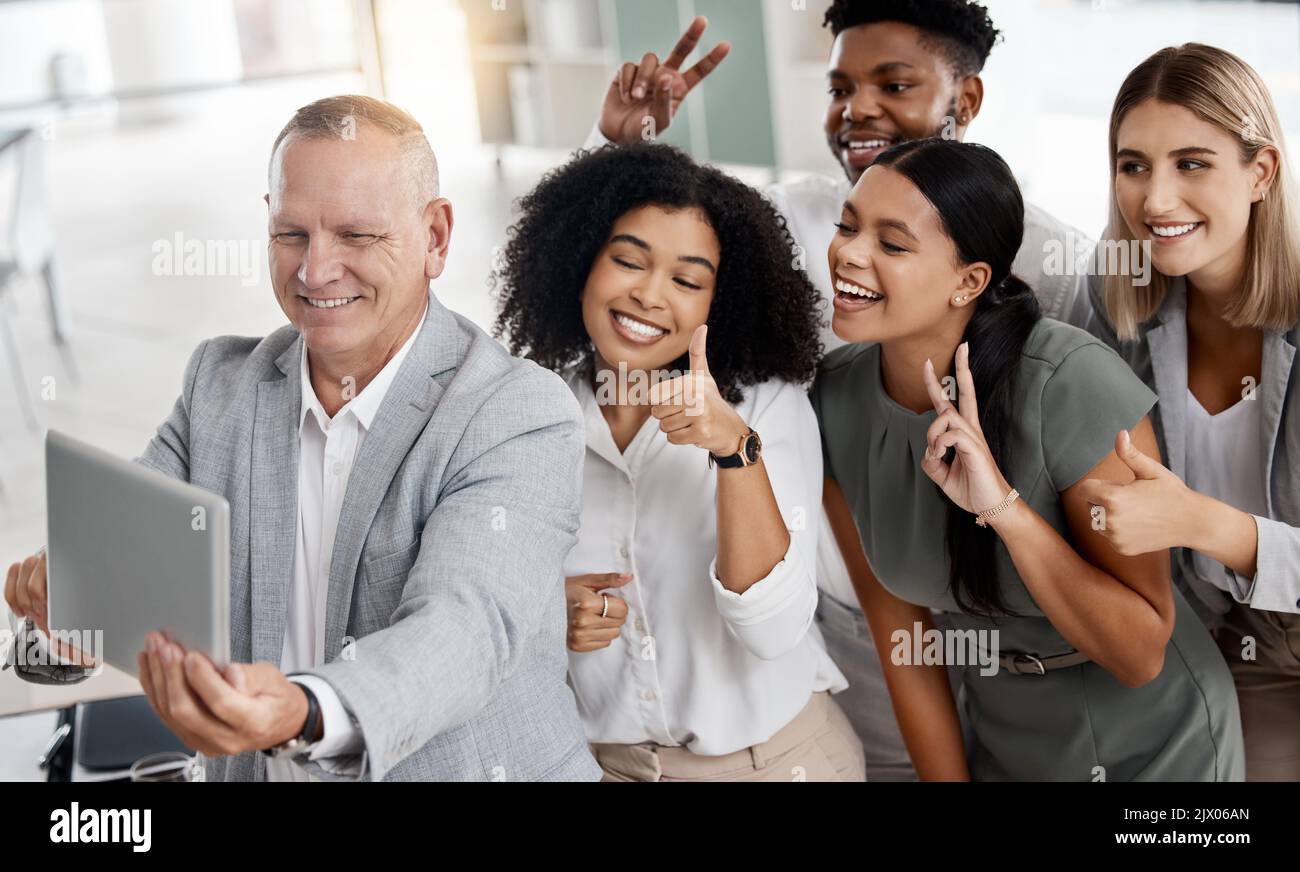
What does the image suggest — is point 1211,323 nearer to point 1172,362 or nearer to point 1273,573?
point 1172,362

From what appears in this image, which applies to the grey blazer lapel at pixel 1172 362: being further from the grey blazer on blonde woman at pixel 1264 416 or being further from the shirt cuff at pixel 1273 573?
the shirt cuff at pixel 1273 573

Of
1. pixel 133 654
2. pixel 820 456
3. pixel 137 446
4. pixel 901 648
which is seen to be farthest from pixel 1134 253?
pixel 137 446

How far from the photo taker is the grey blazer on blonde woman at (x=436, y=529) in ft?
4.20

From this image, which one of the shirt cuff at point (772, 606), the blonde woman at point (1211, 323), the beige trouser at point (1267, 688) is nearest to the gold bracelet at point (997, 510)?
the blonde woman at point (1211, 323)

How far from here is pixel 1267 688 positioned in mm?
1920

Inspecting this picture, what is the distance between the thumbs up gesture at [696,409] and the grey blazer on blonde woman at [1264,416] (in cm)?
64

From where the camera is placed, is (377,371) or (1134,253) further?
(1134,253)

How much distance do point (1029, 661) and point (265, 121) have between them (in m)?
1.50

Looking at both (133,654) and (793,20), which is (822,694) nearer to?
(133,654)

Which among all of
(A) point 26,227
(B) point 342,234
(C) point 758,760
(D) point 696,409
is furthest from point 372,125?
(A) point 26,227
